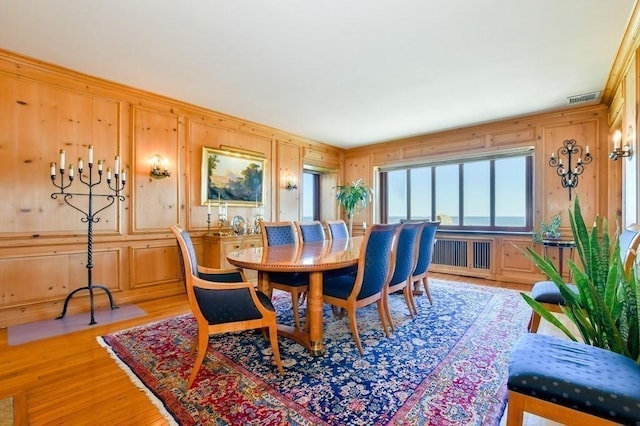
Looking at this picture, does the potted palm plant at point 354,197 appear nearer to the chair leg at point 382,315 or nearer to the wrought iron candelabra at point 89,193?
the chair leg at point 382,315

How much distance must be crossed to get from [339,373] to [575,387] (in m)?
1.28

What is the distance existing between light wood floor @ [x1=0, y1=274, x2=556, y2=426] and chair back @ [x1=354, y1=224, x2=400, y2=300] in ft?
3.90

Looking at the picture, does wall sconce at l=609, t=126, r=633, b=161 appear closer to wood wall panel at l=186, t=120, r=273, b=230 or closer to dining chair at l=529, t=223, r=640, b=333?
dining chair at l=529, t=223, r=640, b=333

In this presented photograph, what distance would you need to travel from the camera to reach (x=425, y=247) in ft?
11.1

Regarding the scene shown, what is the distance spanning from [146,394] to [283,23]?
275 cm

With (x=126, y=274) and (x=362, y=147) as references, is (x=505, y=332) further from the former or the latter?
(x=362, y=147)

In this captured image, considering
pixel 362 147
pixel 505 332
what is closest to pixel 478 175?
pixel 362 147

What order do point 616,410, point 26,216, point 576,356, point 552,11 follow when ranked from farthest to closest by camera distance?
1. point 26,216
2. point 552,11
3. point 576,356
4. point 616,410

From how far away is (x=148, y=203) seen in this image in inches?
150

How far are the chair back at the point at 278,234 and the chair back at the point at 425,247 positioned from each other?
142cm

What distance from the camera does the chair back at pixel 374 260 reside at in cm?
226

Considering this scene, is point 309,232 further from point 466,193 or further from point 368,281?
point 466,193

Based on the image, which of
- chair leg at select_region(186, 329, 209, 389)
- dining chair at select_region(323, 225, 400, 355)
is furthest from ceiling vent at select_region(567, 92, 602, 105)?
chair leg at select_region(186, 329, 209, 389)

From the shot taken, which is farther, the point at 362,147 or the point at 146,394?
the point at 362,147
